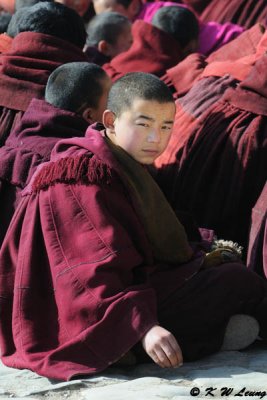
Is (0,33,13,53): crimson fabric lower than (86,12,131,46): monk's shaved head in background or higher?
lower

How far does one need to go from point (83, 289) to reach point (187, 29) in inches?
134

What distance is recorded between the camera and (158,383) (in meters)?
3.42

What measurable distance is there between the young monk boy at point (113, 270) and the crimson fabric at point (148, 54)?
248 cm

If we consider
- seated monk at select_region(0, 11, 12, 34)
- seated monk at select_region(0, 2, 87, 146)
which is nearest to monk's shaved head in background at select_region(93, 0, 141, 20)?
seated monk at select_region(0, 11, 12, 34)

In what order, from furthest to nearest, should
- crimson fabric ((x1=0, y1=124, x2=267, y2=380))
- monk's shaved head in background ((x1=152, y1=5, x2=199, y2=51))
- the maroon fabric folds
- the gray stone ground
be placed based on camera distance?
monk's shaved head in background ((x1=152, y1=5, x2=199, y2=51)) → the maroon fabric folds → crimson fabric ((x1=0, y1=124, x2=267, y2=380)) → the gray stone ground

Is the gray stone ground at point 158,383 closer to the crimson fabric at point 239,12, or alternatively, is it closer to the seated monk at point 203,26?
the seated monk at point 203,26

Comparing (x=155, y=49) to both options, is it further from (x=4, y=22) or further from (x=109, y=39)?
(x=4, y=22)

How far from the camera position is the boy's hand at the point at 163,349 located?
3414 millimetres

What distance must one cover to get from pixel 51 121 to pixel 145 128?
0.77 meters

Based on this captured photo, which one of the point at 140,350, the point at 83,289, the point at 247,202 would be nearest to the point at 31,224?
the point at 83,289

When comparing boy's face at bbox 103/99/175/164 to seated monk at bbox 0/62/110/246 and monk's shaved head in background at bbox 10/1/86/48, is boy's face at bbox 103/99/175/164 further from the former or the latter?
monk's shaved head in background at bbox 10/1/86/48

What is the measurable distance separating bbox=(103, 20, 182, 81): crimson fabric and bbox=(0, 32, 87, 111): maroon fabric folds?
1.26 meters

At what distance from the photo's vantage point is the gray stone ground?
3318 mm

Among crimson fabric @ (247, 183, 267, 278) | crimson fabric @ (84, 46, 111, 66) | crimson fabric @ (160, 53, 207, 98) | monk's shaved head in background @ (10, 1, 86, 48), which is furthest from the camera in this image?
crimson fabric @ (84, 46, 111, 66)
